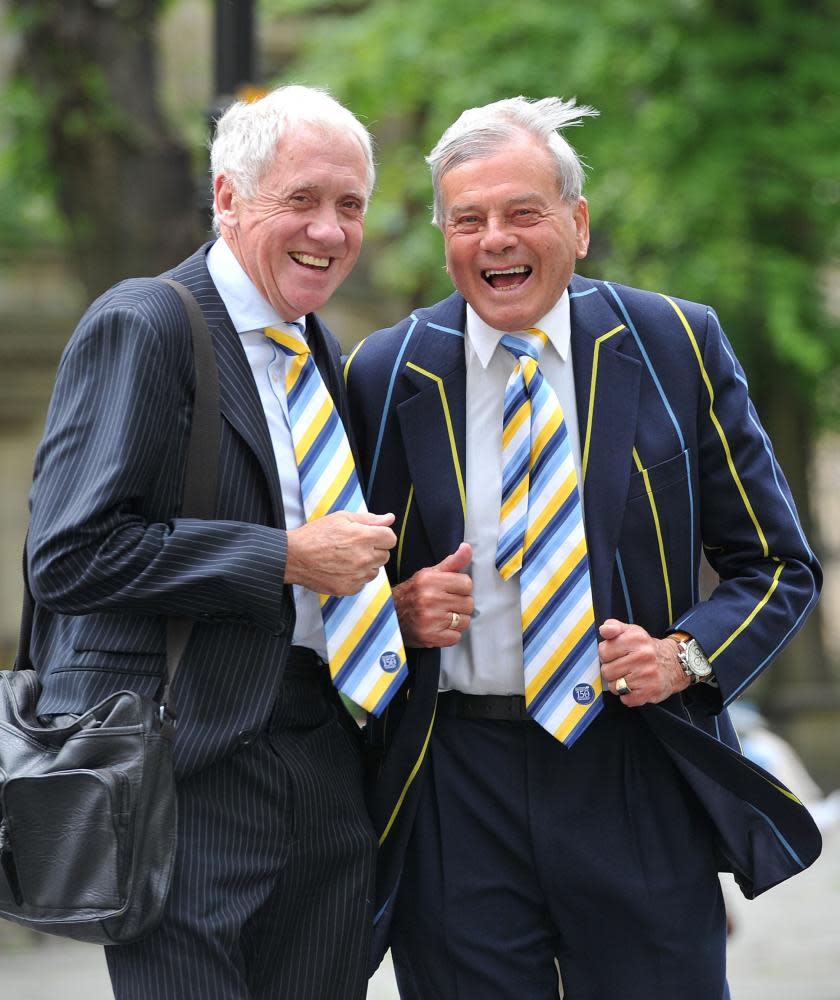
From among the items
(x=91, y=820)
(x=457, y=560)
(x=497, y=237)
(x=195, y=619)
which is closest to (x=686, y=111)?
(x=497, y=237)

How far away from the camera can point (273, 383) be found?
9.87 ft

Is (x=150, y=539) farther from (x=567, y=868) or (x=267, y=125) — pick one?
(x=567, y=868)

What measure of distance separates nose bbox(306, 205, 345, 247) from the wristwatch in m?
0.95

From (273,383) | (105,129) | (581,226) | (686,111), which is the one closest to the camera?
(273,383)

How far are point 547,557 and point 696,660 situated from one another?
0.33m

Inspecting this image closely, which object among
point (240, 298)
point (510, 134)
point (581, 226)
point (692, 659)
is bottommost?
point (692, 659)

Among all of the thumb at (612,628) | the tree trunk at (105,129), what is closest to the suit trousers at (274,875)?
the thumb at (612,628)

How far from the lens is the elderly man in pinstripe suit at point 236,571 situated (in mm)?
2721

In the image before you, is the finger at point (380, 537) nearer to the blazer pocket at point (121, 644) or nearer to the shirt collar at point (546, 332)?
the blazer pocket at point (121, 644)

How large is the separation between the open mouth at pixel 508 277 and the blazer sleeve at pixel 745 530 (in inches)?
14.2

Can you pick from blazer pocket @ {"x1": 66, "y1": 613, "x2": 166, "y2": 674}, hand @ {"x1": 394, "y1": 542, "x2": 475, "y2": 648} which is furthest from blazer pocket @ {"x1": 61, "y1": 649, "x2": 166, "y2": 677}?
hand @ {"x1": 394, "y1": 542, "x2": 475, "y2": 648}

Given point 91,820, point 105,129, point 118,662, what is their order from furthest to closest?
point 105,129
point 118,662
point 91,820

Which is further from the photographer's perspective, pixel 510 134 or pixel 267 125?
pixel 510 134

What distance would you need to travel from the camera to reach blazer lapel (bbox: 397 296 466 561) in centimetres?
313
